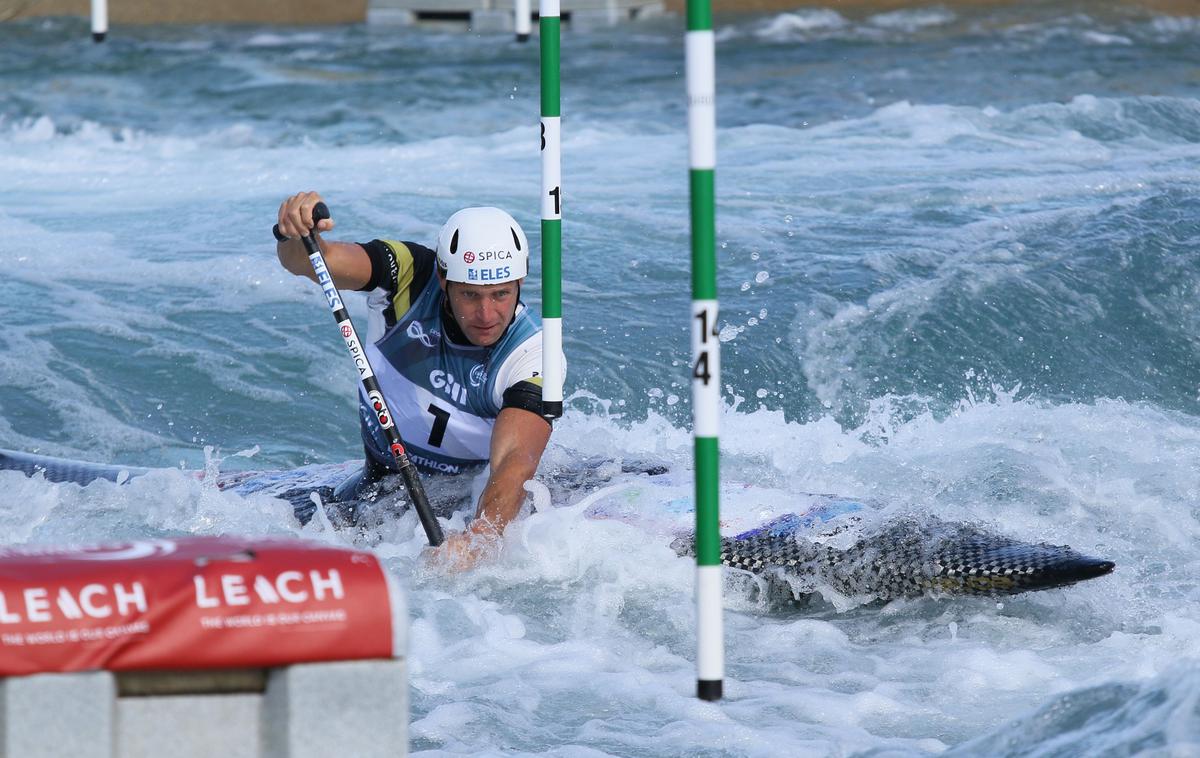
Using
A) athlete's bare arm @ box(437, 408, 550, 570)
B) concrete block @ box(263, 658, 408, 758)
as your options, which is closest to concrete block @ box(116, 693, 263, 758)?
concrete block @ box(263, 658, 408, 758)

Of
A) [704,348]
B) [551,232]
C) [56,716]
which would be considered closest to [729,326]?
[551,232]

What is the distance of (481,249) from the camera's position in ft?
15.3

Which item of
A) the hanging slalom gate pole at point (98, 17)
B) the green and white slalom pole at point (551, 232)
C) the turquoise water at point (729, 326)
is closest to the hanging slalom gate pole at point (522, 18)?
the turquoise water at point (729, 326)

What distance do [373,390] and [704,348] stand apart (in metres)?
1.99

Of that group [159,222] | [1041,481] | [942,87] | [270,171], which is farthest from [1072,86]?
[1041,481]

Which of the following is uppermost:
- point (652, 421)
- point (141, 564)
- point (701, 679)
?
point (141, 564)

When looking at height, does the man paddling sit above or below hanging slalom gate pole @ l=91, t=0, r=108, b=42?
below

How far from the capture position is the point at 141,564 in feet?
7.56

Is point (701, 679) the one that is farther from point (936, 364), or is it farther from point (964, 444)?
point (936, 364)

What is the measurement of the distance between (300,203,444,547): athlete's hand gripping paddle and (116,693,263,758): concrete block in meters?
2.41

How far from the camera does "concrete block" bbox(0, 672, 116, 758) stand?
7.11 feet

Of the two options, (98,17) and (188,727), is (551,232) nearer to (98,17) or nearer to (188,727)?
(188,727)

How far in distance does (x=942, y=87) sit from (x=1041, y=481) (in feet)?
28.8

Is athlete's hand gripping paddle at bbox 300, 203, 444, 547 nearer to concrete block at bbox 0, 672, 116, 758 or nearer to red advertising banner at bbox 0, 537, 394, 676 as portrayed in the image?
red advertising banner at bbox 0, 537, 394, 676
